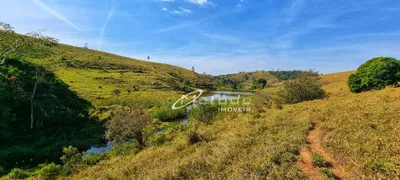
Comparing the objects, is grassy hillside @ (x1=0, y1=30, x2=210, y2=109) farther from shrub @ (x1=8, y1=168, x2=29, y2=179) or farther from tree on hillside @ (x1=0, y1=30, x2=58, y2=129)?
shrub @ (x1=8, y1=168, x2=29, y2=179)

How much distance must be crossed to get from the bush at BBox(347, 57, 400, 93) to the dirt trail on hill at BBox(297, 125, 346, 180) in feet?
91.6

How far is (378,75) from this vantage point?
105ft

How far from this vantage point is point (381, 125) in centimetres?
1218

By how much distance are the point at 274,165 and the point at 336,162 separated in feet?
9.75

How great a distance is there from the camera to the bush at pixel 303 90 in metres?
34.8

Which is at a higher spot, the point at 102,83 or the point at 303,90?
the point at 102,83

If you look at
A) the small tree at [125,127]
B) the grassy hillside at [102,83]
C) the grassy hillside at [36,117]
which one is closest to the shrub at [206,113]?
the small tree at [125,127]

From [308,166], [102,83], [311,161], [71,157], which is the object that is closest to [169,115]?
[71,157]

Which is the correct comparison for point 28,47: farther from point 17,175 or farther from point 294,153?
point 294,153

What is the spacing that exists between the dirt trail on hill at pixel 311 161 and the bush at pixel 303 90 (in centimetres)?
2440

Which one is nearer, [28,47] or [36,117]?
[28,47]

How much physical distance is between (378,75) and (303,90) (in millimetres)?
11064

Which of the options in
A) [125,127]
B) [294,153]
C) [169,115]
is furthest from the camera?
[169,115]

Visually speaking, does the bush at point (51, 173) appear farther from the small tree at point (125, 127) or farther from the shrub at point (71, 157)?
the small tree at point (125, 127)
